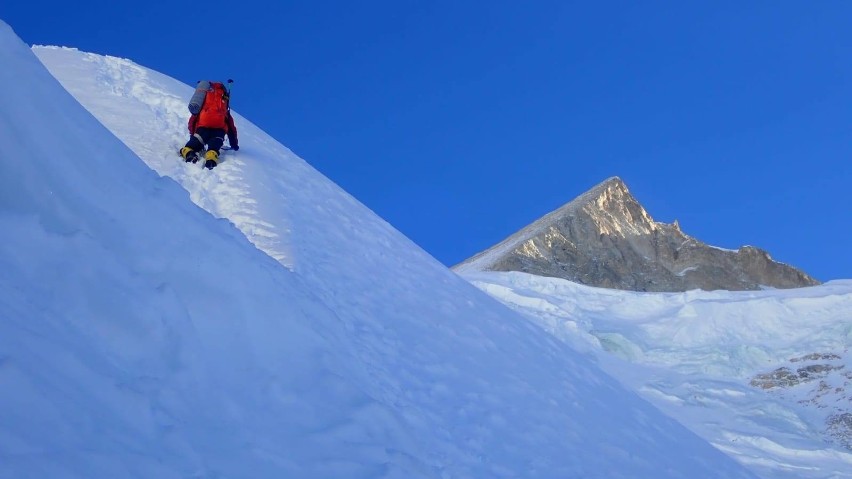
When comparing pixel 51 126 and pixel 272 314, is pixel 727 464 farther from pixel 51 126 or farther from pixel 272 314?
pixel 51 126

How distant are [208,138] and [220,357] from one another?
22.7ft

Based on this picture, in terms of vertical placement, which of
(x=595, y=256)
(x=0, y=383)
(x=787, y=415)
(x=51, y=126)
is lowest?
(x=0, y=383)

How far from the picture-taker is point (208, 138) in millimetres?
12078

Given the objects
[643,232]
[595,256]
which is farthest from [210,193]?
[643,232]

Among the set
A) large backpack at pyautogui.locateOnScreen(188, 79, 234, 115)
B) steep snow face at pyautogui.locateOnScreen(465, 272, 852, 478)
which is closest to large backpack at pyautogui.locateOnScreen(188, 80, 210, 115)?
large backpack at pyautogui.locateOnScreen(188, 79, 234, 115)

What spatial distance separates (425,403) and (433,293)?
3449 millimetres

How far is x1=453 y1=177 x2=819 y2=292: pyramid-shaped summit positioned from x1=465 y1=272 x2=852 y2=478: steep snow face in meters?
23.2

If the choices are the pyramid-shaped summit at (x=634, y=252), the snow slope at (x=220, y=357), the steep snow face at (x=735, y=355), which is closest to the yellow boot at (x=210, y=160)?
the snow slope at (x=220, y=357)

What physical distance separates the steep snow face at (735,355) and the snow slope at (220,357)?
4191mm

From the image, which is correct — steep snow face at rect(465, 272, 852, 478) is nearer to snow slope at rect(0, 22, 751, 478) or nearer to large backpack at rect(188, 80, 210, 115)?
snow slope at rect(0, 22, 751, 478)

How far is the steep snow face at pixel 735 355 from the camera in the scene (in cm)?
1401

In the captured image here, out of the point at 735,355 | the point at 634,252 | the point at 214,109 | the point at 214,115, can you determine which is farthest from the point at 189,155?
the point at 634,252

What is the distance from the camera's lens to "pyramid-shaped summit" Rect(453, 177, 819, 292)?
4831cm

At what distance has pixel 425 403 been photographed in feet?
24.2
